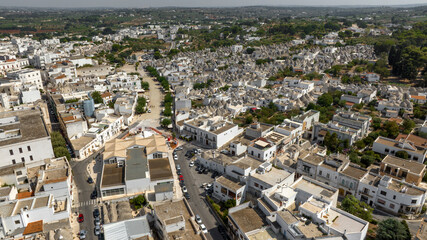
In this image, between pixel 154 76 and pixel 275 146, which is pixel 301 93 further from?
pixel 154 76

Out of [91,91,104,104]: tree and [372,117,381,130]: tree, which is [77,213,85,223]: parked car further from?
[372,117,381,130]: tree

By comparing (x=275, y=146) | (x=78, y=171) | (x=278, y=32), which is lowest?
(x=78, y=171)

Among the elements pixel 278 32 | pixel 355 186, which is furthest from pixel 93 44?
pixel 355 186

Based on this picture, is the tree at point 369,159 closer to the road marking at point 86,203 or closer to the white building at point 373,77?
the road marking at point 86,203

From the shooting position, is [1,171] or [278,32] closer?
[1,171]

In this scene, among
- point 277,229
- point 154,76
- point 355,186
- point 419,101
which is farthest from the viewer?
point 154,76

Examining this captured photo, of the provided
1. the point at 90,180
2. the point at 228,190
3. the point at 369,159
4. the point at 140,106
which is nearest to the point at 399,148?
the point at 369,159
